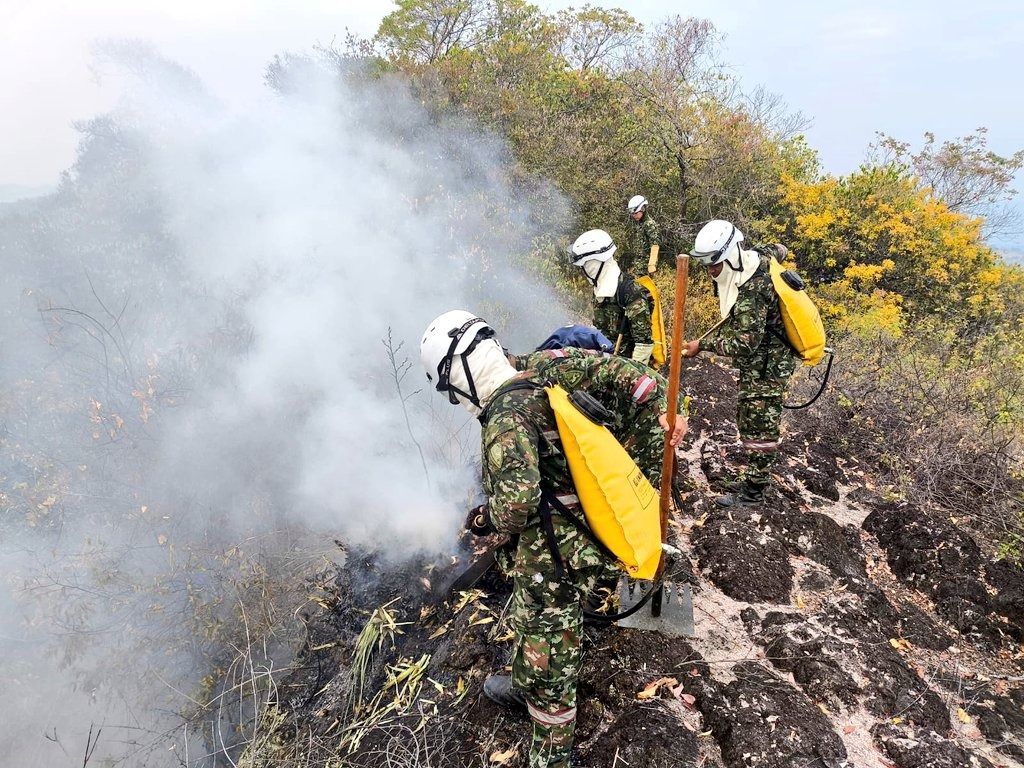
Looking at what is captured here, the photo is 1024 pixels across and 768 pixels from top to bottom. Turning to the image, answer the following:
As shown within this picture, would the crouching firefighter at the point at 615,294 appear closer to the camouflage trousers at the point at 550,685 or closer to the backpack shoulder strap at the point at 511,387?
the backpack shoulder strap at the point at 511,387

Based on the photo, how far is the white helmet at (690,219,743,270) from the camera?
11.7 ft

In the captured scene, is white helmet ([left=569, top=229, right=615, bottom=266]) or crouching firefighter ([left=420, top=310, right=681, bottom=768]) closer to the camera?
crouching firefighter ([left=420, top=310, right=681, bottom=768])

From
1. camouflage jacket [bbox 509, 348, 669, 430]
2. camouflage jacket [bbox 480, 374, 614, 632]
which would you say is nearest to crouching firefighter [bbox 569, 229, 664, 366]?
camouflage jacket [bbox 509, 348, 669, 430]

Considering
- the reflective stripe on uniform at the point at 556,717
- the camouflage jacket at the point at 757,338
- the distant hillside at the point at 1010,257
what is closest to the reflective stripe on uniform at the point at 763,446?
the camouflage jacket at the point at 757,338

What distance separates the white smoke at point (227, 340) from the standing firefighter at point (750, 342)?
2.33 meters

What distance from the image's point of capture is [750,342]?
3.84 metres

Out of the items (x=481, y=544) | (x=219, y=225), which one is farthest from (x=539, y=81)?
(x=481, y=544)

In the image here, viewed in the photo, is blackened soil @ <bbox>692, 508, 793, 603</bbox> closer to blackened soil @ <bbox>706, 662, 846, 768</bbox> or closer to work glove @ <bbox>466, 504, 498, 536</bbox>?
blackened soil @ <bbox>706, 662, 846, 768</bbox>

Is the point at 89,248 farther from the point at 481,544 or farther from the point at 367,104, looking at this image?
A: the point at 481,544

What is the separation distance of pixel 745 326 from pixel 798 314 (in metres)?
0.34

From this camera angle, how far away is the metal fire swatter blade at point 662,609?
3.03 m

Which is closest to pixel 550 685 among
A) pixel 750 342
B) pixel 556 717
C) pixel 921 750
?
pixel 556 717

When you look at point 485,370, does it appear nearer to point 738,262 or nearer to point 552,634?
point 552,634

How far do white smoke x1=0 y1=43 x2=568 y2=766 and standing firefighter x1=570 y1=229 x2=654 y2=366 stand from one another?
1786 millimetres
